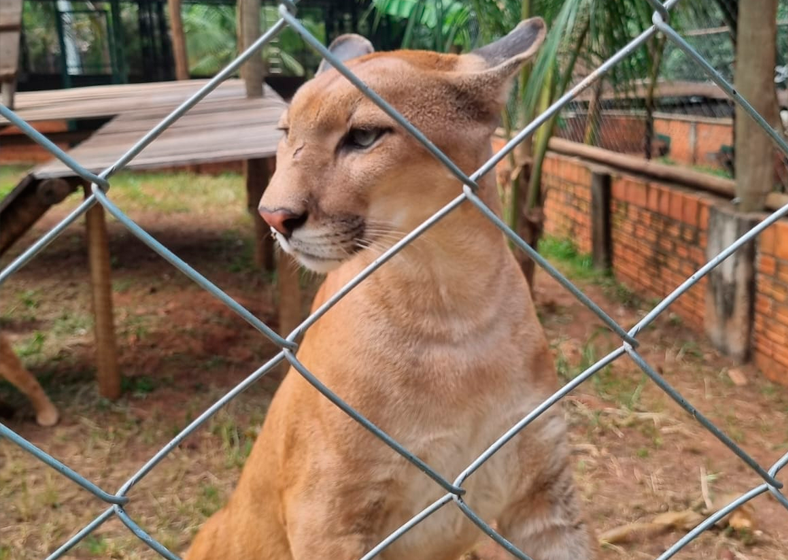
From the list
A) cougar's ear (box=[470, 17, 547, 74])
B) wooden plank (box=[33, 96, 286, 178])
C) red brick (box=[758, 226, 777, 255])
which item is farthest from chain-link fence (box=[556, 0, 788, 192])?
cougar's ear (box=[470, 17, 547, 74])

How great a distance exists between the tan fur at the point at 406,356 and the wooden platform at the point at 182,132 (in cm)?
145

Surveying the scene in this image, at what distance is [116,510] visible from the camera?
102cm

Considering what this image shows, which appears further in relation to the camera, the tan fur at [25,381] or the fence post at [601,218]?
the fence post at [601,218]

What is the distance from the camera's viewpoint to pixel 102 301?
3.54 m

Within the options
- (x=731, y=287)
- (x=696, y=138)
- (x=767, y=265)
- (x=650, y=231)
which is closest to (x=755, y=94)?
(x=767, y=265)

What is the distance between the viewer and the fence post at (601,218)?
511cm

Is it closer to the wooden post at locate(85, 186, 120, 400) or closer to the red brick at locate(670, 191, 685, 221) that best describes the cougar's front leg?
the wooden post at locate(85, 186, 120, 400)

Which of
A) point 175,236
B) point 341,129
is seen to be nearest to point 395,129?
point 341,129

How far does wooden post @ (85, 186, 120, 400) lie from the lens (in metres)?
3.47

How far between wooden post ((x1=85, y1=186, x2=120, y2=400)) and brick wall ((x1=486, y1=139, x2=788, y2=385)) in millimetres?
2381

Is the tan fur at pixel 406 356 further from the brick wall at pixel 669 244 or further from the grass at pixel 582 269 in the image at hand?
the grass at pixel 582 269

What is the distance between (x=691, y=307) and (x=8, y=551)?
342cm

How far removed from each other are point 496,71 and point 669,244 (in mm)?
3096

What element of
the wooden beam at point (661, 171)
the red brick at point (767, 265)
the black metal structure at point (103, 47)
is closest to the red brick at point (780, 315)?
the red brick at point (767, 265)
